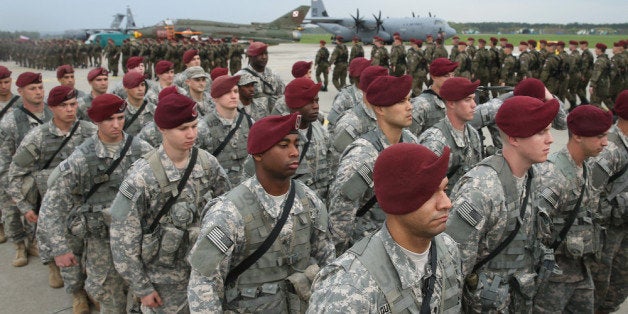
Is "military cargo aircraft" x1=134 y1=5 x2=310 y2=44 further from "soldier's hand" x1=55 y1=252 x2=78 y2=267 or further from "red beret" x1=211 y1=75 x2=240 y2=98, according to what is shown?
"soldier's hand" x1=55 y1=252 x2=78 y2=267

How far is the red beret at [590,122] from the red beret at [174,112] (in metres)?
2.91

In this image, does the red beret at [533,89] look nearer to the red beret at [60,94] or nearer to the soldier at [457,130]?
the soldier at [457,130]

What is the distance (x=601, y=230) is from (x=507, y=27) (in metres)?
143

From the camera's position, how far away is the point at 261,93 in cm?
826

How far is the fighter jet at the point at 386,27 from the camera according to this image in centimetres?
3975

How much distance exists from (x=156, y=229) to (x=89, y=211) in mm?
1070

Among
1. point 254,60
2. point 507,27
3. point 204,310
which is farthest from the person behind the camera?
point 507,27

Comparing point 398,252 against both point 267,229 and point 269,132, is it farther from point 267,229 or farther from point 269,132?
point 269,132

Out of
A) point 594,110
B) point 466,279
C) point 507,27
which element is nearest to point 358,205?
point 466,279

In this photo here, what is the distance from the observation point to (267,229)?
9.45ft

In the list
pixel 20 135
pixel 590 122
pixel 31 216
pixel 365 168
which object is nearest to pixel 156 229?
Answer: pixel 365 168

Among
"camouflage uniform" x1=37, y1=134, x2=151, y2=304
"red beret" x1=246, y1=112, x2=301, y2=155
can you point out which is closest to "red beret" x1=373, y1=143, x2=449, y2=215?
"red beret" x1=246, y1=112, x2=301, y2=155

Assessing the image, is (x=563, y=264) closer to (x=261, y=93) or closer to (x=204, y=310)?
(x=204, y=310)

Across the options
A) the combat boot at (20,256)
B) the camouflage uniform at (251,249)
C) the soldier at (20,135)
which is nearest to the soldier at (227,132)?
the soldier at (20,135)
